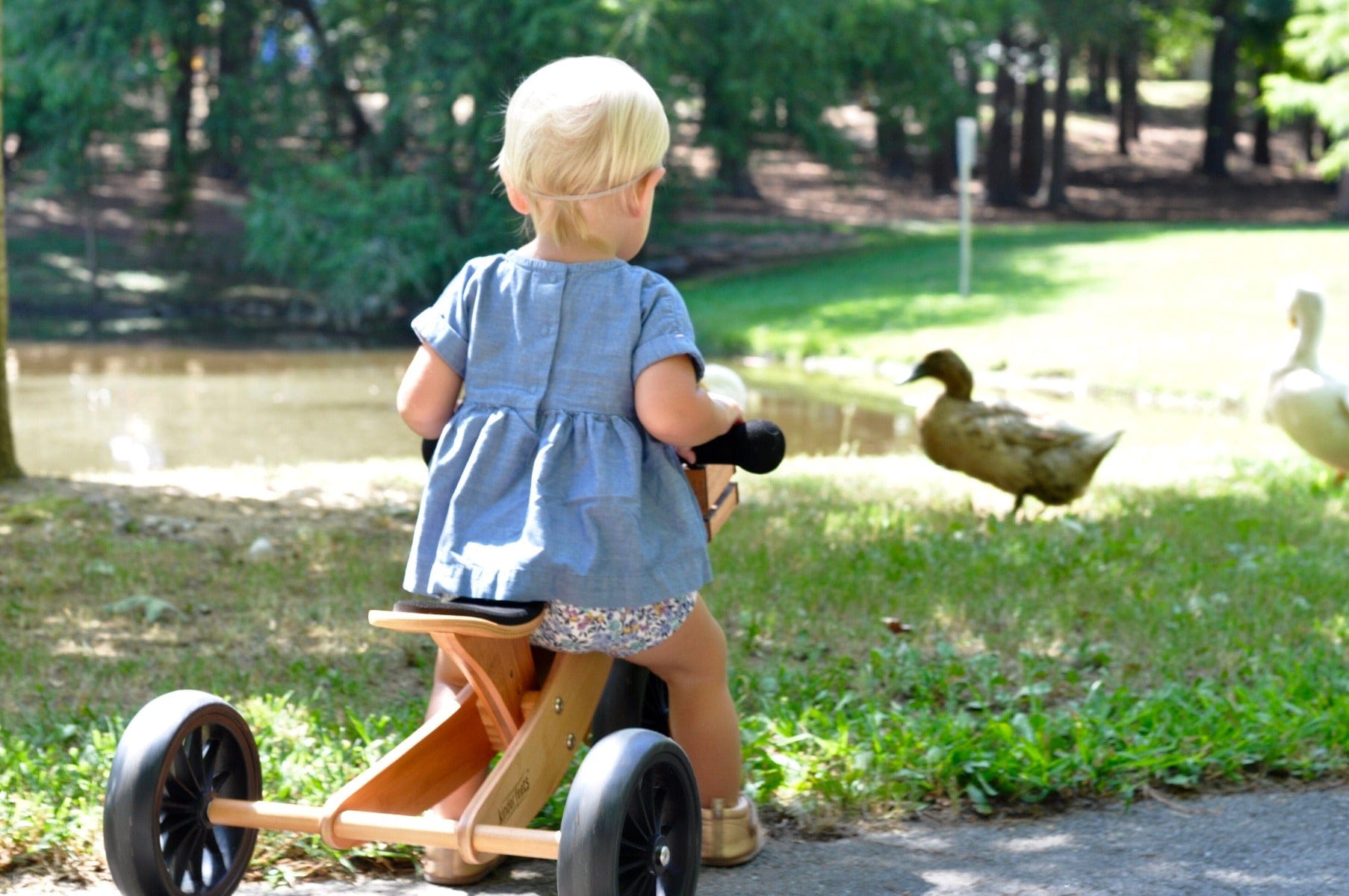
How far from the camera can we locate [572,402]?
2.85m

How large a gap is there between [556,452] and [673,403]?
25 centimetres

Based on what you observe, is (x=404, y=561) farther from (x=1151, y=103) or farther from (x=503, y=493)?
(x=1151, y=103)

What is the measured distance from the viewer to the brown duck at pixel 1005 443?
6.62 meters

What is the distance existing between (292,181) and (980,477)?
68.3ft

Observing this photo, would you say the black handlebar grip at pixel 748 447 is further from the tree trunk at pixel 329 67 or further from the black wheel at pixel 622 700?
the tree trunk at pixel 329 67

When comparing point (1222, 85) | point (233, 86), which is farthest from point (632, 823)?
point (1222, 85)

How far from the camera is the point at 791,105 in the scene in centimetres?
2688

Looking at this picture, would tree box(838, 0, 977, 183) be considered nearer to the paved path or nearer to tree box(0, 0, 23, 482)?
tree box(0, 0, 23, 482)

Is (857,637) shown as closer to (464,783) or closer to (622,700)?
(622,700)

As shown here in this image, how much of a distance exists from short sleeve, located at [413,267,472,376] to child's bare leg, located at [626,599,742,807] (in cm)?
73

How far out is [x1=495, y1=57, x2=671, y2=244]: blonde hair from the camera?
276cm

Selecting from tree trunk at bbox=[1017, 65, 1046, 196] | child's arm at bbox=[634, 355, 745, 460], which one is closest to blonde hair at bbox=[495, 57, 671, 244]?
child's arm at bbox=[634, 355, 745, 460]

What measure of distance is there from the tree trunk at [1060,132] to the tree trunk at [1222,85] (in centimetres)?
504

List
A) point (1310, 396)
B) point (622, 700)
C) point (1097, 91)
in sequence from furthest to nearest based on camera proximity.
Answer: point (1097, 91) → point (1310, 396) → point (622, 700)
